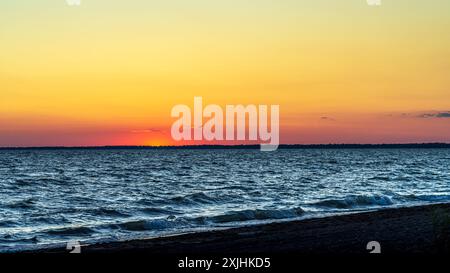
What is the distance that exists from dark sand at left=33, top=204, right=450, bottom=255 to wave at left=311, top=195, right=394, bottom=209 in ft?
39.0

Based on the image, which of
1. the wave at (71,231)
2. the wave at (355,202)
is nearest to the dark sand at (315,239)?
the wave at (71,231)

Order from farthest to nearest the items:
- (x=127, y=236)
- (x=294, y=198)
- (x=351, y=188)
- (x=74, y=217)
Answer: (x=351, y=188)
(x=294, y=198)
(x=74, y=217)
(x=127, y=236)

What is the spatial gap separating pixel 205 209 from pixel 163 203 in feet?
15.0

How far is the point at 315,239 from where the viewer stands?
1861cm

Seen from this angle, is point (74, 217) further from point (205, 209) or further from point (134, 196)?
point (134, 196)

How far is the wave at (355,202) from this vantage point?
118ft

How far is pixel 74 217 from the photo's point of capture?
1217 inches

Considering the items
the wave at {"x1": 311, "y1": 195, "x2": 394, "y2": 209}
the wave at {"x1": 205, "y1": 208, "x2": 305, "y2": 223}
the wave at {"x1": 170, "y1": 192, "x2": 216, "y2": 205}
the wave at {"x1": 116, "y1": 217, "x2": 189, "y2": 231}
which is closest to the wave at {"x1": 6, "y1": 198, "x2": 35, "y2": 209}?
the wave at {"x1": 170, "y1": 192, "x2": 216, "y2": 205}

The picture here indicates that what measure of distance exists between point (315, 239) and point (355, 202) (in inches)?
775

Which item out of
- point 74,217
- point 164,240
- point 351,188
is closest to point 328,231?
point 164,240

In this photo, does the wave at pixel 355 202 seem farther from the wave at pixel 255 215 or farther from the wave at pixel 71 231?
the wave at pixel 71 231

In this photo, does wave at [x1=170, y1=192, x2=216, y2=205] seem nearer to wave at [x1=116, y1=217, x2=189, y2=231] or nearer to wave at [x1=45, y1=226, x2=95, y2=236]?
wave at [x1=116, y1=217, x2=189, y2=231]
